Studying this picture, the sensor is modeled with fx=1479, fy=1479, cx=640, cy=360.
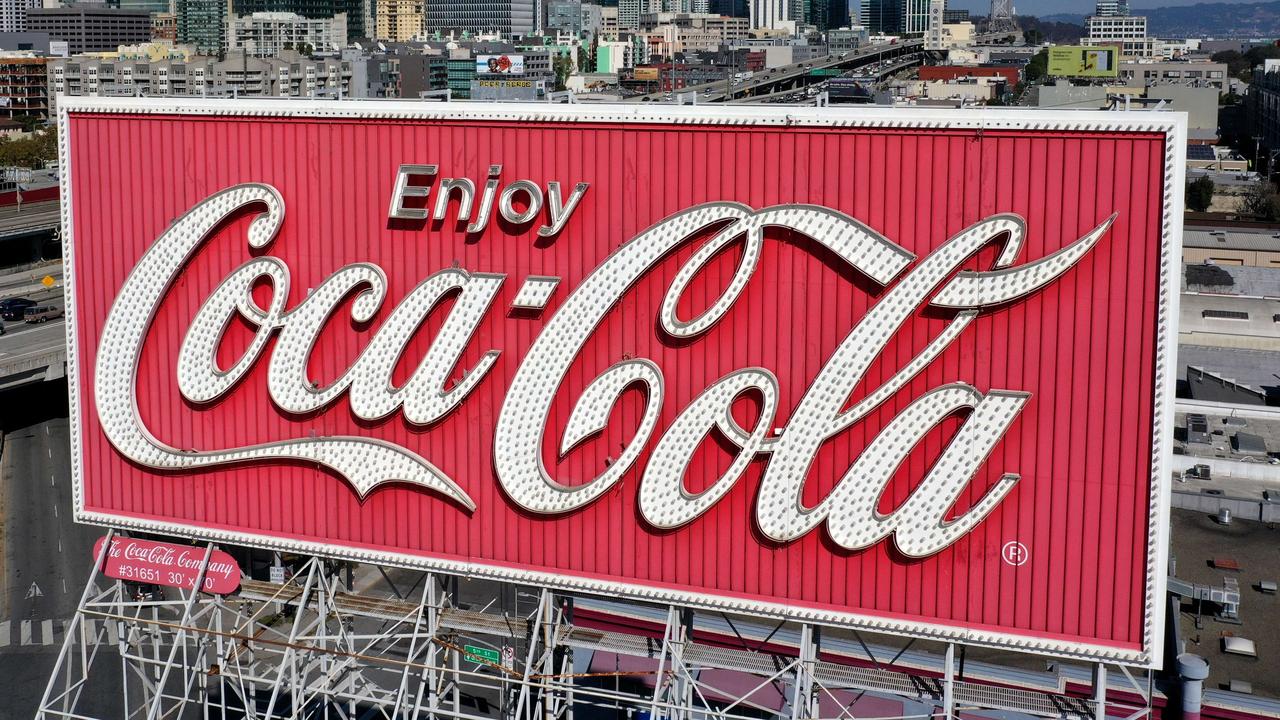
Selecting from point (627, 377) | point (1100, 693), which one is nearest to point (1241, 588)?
point (1100, 693)

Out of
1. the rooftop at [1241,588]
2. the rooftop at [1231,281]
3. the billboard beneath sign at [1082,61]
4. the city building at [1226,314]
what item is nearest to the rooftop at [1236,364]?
the city building at [1226,314]

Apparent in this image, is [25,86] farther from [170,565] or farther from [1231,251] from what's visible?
[170,565]

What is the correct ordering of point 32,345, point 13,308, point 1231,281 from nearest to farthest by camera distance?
point 1231,281
point 32,345
point 13,308

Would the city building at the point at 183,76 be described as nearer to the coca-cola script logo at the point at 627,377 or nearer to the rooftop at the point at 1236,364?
the rooftop at the point at 1236,364

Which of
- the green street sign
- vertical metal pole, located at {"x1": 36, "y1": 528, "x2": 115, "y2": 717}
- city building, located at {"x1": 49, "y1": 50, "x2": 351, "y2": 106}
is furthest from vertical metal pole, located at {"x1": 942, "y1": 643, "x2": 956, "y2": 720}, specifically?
city building, located at {"x1": 49, "y1": 50, "x2": 351, "y2": 106}

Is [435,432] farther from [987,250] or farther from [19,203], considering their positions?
[19,203]
